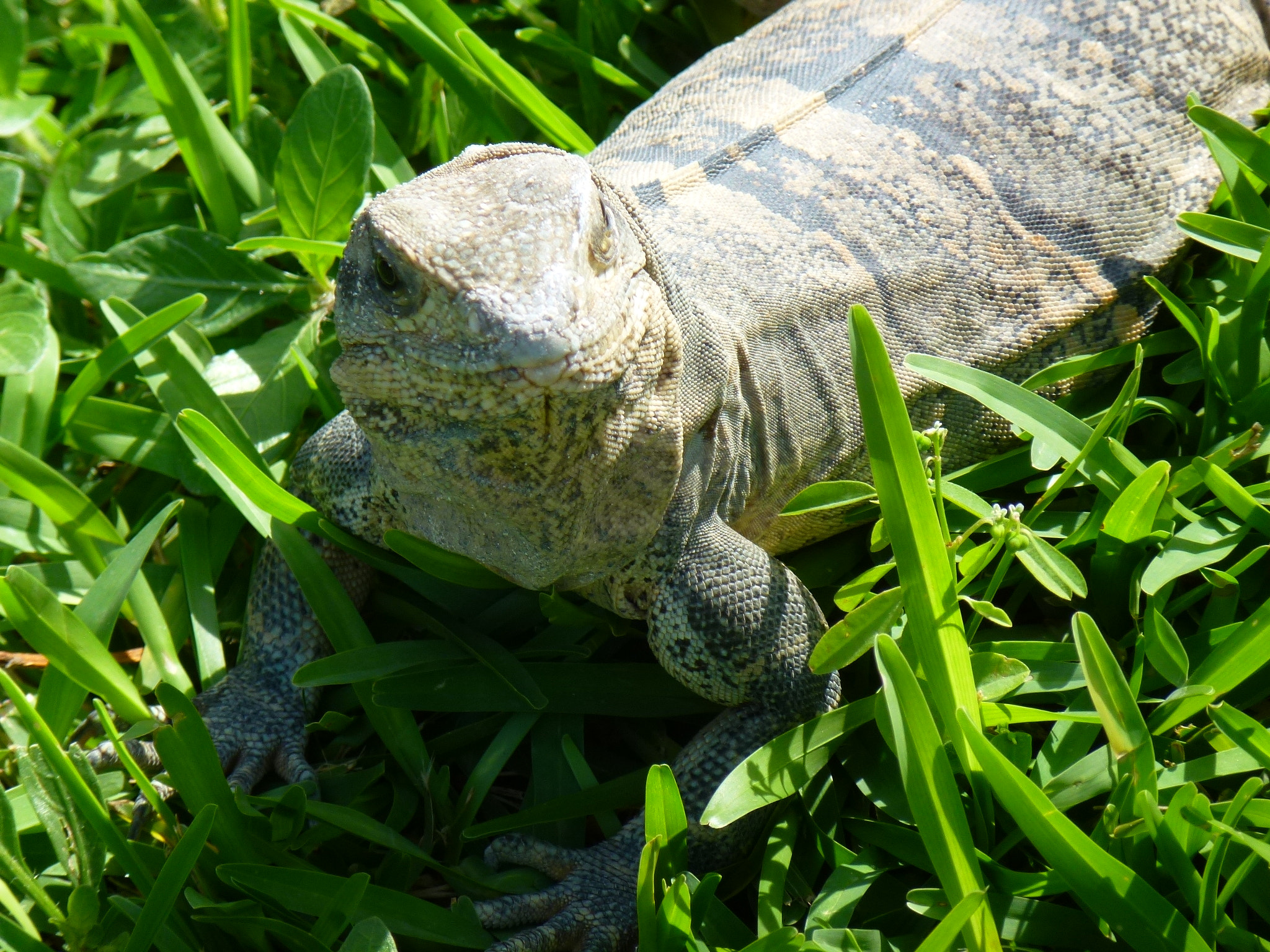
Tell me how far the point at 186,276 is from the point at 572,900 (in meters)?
2.39

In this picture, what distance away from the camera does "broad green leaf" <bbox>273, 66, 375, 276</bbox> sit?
11.6ft

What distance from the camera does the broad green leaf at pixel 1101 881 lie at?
7.20ft

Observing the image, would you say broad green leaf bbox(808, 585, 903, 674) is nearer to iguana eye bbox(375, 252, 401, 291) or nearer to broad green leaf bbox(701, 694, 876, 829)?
broad green leaf bbox(701, 694, 876, 829)

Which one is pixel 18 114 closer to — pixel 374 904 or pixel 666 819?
pixel 374 904

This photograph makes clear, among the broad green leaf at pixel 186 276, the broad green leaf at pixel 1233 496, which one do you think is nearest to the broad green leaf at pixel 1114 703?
the broad green leaf at pixel 1233 496

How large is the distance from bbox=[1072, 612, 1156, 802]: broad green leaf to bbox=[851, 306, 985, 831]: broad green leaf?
0.25 meters

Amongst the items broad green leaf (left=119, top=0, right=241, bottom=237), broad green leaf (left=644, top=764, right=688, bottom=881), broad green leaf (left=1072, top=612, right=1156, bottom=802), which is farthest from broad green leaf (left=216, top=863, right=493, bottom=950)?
broad green leaf (left=119, top=0, right=241, bottom=237)

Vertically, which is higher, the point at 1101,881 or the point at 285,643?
the point at 285,643

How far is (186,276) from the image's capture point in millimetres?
3693

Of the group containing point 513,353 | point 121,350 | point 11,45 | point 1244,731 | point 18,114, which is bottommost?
point 1244,731

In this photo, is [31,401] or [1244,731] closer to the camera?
[1244,731]

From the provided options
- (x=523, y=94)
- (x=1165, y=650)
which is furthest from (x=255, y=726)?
(x=1165, y=650)

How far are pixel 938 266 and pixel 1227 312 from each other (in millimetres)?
910

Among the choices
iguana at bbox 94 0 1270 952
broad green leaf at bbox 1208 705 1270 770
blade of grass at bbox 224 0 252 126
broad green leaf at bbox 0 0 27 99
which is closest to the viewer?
iguana at bbox 94 0 1270 952
